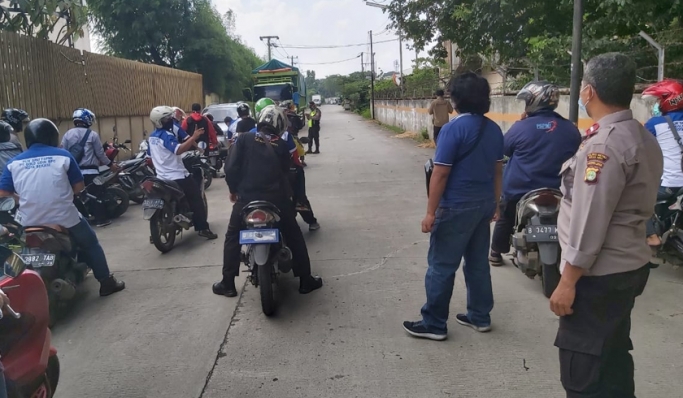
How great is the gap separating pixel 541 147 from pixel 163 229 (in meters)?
4.37

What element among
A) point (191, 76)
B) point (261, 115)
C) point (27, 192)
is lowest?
point (27, 192)

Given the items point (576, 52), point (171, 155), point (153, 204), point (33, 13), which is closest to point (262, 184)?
point (153, 204)

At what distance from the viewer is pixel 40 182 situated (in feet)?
16.2

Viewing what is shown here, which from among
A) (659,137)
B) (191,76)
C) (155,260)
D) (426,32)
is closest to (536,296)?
(659,137)

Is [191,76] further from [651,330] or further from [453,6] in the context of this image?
[651,330]

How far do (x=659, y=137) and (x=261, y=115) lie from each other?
3572 mm

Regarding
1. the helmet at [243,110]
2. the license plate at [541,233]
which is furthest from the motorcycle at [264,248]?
the helmet at [243,110]

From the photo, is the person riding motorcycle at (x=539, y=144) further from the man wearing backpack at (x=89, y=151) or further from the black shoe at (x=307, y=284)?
the man wearing backpack at (x=89, y=151)

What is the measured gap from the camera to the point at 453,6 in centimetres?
1338

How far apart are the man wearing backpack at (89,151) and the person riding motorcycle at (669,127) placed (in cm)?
676

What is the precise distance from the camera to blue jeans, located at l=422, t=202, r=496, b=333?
13.2 feet

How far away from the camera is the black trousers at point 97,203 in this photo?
860cm

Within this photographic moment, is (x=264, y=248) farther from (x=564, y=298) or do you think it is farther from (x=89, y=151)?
(x=89, y=151)

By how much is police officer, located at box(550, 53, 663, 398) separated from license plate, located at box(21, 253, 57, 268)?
399 cm
